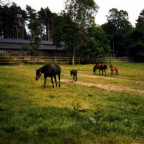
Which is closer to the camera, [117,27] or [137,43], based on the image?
[137,43]

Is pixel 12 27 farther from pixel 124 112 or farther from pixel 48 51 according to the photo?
pixel 124 112

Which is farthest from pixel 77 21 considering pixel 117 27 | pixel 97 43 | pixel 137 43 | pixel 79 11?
pixel 117 27

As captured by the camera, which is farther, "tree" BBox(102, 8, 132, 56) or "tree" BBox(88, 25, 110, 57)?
"tree" BBox(102, 8, 132, 56)

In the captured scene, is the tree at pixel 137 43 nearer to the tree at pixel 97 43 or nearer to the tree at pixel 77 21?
the tree at pixel 97 43

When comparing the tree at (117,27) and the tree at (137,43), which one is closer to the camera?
the tree at (137,43)

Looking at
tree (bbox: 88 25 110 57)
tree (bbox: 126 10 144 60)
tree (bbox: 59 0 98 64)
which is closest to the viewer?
tree (bbox: 59 0 98 64)

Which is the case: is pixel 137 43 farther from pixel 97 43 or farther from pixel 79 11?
pixel 79 11

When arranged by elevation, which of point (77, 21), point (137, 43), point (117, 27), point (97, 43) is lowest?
point (97, 43)

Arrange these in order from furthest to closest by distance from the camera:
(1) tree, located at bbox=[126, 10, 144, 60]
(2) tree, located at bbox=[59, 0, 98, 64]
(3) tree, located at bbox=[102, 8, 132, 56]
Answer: (3) tree, located at bbox=[102, 8, 132, 56]
(1) tree, located at bbox=[126, 10, 144, 60]
(2) tree, located at bbox=[59, 0, 98, 64]

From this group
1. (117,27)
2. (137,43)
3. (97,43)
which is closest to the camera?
(97,43)

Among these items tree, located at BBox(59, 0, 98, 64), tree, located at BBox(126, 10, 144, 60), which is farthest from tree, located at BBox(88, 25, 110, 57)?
tree, located at BBox(126, 10, 144, 60)

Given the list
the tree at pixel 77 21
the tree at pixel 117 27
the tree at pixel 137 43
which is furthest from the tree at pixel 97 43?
the tree at pixel 117 27

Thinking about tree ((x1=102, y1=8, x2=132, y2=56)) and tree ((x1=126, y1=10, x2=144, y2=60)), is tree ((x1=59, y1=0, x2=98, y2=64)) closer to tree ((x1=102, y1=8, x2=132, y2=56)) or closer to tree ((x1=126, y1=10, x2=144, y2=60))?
tree ((x1=126, y1=10, x2=144, y2=60))

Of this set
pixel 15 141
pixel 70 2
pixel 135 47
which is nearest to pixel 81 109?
pixel 15 141
